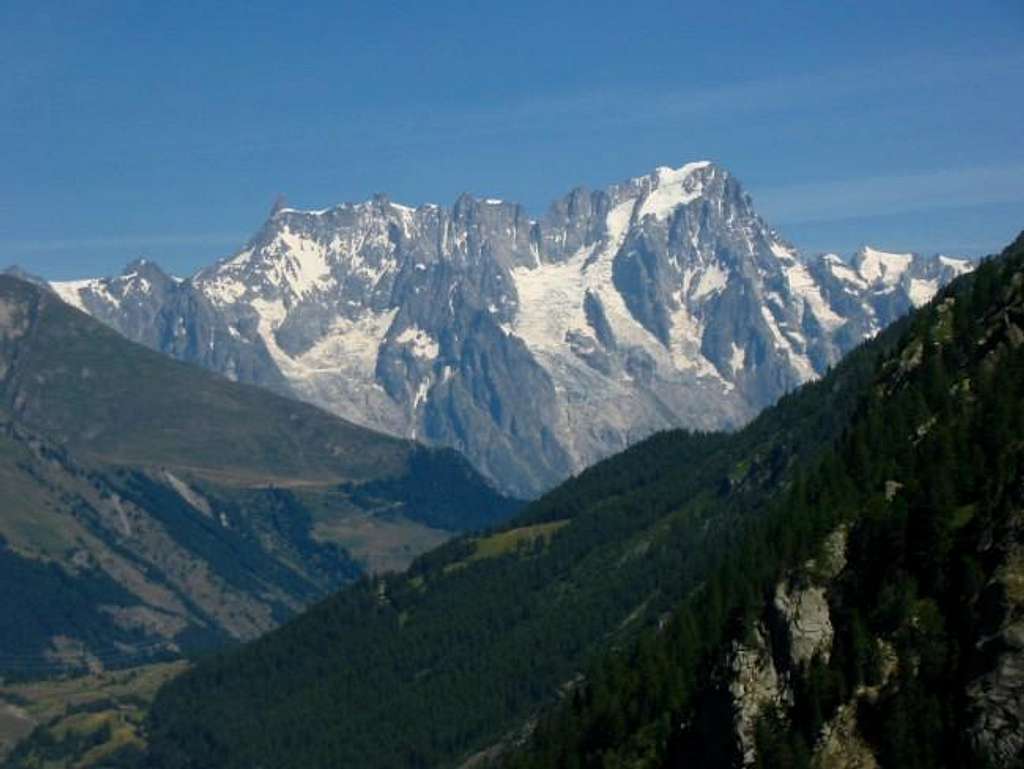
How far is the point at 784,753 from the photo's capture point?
145125 millimetres

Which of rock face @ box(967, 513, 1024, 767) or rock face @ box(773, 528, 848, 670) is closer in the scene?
rock face @ box(967, 513, 1024, 767)

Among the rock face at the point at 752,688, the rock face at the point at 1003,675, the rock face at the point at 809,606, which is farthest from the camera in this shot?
the rock face at the point at 809,606

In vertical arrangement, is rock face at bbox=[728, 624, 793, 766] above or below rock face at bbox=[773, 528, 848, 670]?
below

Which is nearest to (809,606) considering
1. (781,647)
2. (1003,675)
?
(781,647)

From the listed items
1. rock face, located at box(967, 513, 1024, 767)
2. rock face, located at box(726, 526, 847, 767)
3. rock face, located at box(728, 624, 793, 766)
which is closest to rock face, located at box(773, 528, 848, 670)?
rock face, located at box(726, 526, 847, 767)

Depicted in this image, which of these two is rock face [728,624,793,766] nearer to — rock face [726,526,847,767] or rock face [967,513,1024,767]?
rock face [726,526,847,767]

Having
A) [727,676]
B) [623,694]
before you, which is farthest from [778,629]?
[623,694]

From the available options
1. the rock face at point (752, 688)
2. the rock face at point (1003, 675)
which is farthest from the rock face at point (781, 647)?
the rock face at point (1003, 675)

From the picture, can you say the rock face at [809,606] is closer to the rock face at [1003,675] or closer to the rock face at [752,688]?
the rock face at [752,688]

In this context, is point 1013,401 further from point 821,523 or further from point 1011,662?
point 1011,662

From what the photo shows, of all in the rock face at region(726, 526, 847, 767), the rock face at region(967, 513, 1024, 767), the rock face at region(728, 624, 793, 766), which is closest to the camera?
the rock face at region(967, 513, 1024, 767)

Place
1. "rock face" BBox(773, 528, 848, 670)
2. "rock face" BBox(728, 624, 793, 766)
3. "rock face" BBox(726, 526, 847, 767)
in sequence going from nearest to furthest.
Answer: "rock face" BBox(728, 624, 793, 766)
"rock face" BBox(726, 526, 847, 767)
"rock face" BBox(773, 528, 848, 670)

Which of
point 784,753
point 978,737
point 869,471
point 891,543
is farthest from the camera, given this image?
point 869,471

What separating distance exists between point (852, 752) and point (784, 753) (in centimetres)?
471
